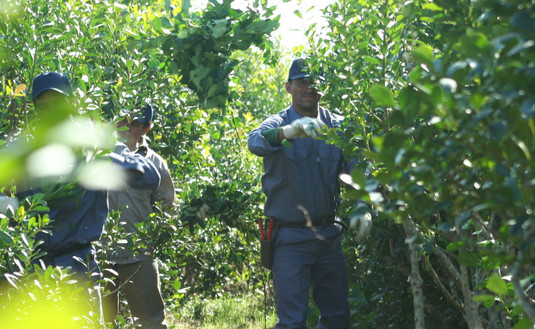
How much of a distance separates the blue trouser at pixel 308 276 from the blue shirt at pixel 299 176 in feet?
0.46

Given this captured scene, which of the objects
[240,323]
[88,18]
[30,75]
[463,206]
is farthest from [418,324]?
[240,323]

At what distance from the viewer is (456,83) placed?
1.14 meters

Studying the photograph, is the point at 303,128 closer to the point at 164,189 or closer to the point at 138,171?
the point at 138,171

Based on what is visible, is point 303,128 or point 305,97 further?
point 305,97

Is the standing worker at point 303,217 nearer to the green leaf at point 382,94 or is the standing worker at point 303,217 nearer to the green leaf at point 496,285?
the green leaf at point 496,285

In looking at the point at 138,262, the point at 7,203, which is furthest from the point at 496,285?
the point at 138,262

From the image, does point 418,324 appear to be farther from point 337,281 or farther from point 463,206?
point 337,281

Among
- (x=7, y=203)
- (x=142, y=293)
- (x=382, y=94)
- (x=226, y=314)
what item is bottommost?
(x=226, y=314)

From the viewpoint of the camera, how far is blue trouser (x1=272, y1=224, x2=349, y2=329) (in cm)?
432

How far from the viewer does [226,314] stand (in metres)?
8.81

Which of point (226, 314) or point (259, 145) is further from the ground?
point (259, 145)

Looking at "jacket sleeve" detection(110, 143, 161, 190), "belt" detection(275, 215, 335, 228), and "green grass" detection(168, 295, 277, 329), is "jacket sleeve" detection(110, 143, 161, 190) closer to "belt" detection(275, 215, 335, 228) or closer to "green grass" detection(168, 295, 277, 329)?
"belt" detection(275, 215, 335, 228)

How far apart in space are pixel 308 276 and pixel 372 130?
146cm

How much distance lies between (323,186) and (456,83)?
339cm
